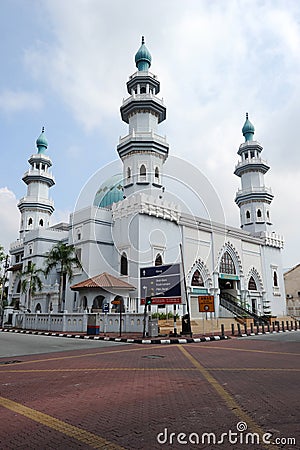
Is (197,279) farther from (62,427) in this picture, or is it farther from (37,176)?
(62,427)

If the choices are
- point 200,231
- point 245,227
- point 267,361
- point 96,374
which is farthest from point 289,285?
point 96,374

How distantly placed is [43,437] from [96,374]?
422 centimetres

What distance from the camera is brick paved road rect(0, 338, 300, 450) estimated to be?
13.7 ft

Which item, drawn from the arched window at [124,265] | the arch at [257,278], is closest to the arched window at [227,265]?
the arch at [257,278]

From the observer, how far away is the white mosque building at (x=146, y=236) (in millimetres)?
28938

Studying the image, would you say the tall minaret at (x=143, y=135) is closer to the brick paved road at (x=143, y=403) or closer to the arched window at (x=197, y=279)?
the arched window at (x=197, y=279)

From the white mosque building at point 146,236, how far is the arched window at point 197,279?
91mm

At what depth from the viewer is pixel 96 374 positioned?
833 cm

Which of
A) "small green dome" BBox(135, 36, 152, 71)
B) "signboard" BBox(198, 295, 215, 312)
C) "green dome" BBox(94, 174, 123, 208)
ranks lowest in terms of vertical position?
"signboard" BBox(198, 295, 215, 312)

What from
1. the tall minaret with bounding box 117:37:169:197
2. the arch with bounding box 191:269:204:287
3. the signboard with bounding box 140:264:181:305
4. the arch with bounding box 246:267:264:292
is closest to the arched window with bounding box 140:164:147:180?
the tall minaret with bounding box 117:37:169:197

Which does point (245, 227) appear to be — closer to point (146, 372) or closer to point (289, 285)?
point (289, 285)

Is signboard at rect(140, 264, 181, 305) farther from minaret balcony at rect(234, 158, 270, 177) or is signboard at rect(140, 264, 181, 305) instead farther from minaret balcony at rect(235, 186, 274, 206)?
minaret balcony at rect(234, 158, 270, 177)

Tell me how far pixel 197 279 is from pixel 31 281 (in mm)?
15354

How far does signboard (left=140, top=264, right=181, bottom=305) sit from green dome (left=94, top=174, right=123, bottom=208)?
1620cm
